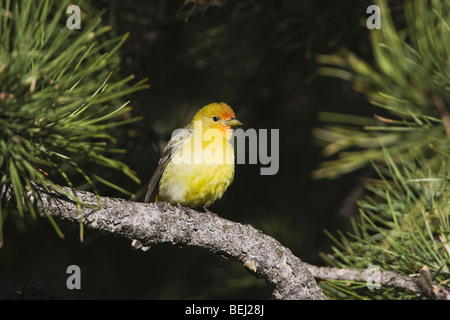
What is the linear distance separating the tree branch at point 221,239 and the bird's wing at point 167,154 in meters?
0.83

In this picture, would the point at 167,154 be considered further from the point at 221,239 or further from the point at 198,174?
the point at 221,239

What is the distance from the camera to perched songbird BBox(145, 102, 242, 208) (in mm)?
3070

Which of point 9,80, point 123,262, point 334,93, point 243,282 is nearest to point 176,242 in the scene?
point 9,80

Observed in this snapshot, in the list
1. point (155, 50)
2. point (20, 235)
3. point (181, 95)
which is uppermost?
point (181, 95)

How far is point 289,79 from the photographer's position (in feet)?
14.4

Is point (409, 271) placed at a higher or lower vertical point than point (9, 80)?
lower

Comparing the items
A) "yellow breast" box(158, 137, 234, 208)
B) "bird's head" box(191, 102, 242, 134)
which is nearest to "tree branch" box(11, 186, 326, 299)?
"yellow breast" box(158, 137, 234, 208)

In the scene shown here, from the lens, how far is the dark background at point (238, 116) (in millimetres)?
3143

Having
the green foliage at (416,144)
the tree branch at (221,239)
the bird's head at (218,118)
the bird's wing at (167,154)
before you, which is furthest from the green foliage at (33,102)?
the bird's head at (218,118)

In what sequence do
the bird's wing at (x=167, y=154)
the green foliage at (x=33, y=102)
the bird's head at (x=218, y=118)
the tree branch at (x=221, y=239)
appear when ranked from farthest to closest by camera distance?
the bird's head at (x=218, y=118)
the bird's wing at (x=167, y=154)
the tree branch at (x=221, y=239)
the green foliage at (x=33, y=102)

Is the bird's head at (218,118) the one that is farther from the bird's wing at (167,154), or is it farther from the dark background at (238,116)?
the dark background at (238,116)

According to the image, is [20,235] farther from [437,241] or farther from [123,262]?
[437,241]
